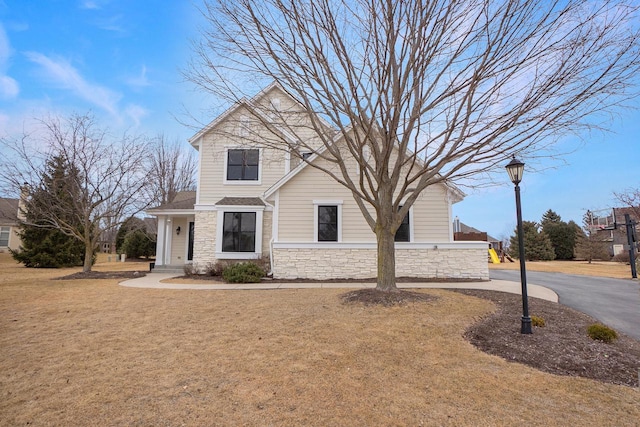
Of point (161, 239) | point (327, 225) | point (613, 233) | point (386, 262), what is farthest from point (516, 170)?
point (613, 233)

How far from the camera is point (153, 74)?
10.9 meters

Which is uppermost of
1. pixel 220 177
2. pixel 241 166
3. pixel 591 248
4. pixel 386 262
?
pixel 241 166

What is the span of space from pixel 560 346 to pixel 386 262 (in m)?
3.78

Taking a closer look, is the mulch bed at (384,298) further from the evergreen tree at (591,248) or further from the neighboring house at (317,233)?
the evergreen tree at (591,248)

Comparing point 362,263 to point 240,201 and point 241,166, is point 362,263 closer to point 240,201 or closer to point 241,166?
point 240,201

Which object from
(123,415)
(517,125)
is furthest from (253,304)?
(517,125)

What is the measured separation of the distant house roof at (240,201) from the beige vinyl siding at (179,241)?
3.96m

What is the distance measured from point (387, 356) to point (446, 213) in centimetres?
962

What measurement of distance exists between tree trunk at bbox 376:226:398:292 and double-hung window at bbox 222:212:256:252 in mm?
7650

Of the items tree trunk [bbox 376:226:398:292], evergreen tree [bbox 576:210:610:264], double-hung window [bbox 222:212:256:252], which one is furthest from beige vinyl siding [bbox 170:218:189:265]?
evergreen tree [bbox 576:210:610:264]

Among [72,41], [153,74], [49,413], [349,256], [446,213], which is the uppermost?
[72,41]

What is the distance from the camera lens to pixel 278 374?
389cm

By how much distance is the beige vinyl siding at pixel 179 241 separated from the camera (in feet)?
55.4

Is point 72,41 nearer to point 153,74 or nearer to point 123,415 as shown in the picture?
point 153,74
